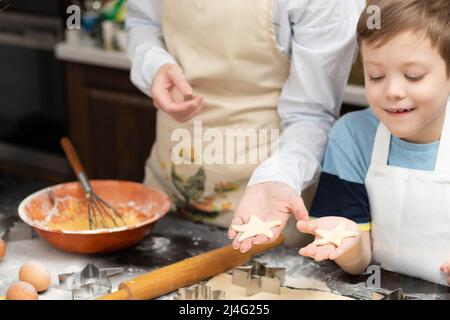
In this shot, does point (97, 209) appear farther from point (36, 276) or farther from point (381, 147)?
point (381, 147)

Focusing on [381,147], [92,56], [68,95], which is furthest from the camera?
[68,95]

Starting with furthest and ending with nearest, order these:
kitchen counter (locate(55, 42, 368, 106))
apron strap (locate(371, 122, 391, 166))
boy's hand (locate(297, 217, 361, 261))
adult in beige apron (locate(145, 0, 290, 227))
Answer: kitchen counter (locate(55, 42, 368, 106)), adult in beige apron (locate(145, 0, 290, 227)), apron strap (locate(371, 122, 391, 166)), boy's hand (locate(297, 217, 361, 261))

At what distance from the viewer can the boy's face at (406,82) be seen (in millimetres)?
869

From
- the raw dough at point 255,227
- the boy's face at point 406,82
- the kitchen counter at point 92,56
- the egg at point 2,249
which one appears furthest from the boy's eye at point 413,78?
the kitchen counter at point 92,56

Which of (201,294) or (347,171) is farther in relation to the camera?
(347,171)

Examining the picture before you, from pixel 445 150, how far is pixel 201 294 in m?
0.35

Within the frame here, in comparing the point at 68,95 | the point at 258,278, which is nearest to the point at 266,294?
the point at 258,278

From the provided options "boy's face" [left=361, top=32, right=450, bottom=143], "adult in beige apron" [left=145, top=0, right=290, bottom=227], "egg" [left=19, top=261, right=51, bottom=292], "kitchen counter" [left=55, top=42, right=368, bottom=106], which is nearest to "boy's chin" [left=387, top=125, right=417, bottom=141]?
"boy's face" [left=361, top=32, right=450, bottom=143]

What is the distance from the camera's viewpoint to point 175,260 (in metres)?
1.02

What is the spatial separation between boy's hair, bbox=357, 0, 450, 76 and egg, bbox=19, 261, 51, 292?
49 centimetres

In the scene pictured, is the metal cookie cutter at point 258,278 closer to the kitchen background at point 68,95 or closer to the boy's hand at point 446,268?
the boy's hand at point 446,268

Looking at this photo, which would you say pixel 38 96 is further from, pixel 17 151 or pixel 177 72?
pixel 177 72

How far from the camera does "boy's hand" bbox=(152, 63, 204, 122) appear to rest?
1046 millimetres

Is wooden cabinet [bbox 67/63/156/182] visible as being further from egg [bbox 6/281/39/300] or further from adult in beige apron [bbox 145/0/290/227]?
egg [bbox 6/281/39/300]
